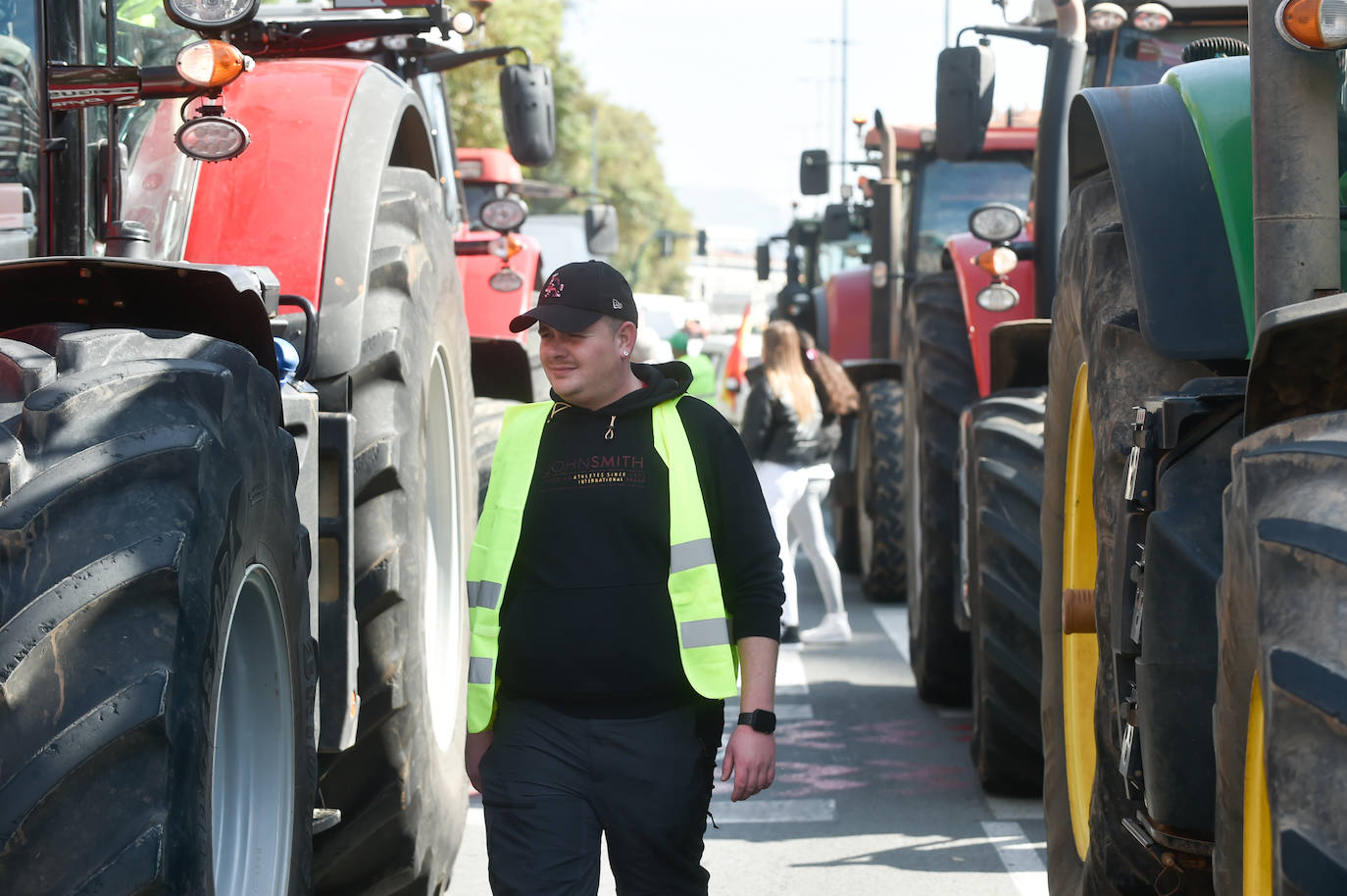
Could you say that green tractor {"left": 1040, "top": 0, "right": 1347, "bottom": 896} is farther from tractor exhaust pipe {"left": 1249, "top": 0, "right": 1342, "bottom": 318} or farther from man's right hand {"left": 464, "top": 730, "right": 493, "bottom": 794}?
man's right hand {"left": 464, "top": 730, "right": 493, "bottom": 794}

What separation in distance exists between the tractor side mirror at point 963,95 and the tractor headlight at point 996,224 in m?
0.33

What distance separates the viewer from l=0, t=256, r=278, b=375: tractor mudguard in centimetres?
308

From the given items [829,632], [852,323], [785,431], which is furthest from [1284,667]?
[852,323]

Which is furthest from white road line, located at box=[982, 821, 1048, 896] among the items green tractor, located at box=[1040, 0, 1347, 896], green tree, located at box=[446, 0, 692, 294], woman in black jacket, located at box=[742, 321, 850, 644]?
green tree, located at box=[446, 0, 692, 294]

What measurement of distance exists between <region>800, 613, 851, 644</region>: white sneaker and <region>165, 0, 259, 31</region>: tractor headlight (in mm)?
6838

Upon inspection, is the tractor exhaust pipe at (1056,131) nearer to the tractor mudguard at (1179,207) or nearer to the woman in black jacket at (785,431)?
the tractor mudguard at (1179,207)

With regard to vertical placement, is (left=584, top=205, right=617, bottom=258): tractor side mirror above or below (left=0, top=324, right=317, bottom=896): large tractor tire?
above

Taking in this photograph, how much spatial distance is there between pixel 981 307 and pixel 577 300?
4.64m

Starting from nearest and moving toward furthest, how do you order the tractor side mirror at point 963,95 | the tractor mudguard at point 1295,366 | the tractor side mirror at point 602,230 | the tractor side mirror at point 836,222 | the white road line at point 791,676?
the tractor mudguard at point 1295,366 < the tractor side mirror at point 963,95 < the white road line at point 791,676 < the tractor side mirror at point 602,230 < the tractor side mirror at point 836,222

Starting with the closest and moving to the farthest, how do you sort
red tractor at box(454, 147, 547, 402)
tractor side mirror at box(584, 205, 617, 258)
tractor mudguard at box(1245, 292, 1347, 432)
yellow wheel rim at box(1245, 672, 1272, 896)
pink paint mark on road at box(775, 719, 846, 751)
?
yellow wheel rim at box(1245, 672, 1272, 896) → tractor mudguard at box(1245, 292, 1347, 432) → red tractor at box(454, 147, 547, 402) → pink paint mark on road at box(775, 719, 846, 751) → tractor side mirror at box(584, 205, 617, 258)

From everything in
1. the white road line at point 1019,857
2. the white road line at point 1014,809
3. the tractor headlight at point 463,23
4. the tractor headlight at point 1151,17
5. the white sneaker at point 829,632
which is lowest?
the white sneaker at point 829,632

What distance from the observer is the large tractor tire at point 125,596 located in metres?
2.24

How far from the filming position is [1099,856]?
3.50m

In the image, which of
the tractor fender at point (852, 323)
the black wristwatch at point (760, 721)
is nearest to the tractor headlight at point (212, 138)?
the black wristwatch at point (760, 721)
